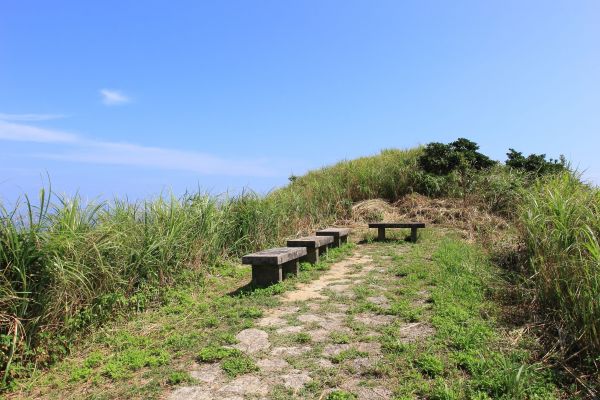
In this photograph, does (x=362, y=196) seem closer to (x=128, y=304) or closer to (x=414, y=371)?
(x=128, y=304)

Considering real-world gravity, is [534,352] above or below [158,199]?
below

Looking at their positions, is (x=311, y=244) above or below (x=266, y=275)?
above

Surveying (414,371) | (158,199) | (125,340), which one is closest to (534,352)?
(414,371)

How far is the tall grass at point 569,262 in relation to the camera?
3.26 m

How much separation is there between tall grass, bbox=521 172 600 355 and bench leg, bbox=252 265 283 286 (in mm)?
2953

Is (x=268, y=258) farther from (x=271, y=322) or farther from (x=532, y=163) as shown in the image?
(x=532, y=163)

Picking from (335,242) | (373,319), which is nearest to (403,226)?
(335,242)

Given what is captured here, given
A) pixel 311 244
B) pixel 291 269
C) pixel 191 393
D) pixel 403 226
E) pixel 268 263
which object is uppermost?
pixel 403 226

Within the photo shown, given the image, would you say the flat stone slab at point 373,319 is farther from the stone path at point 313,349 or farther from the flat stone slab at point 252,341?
the flat stone slab at point 252,341

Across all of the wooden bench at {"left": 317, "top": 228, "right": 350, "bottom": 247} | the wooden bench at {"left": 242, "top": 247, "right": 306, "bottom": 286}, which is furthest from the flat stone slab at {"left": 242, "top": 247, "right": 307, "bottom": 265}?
the wooden bench at {"left": 317, "top": 228, "right": 350, "bottom": 247}

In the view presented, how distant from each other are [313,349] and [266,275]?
2176 mm

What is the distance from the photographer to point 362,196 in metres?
12.5

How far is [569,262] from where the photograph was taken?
387 cm

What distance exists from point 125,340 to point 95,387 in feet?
2.73
